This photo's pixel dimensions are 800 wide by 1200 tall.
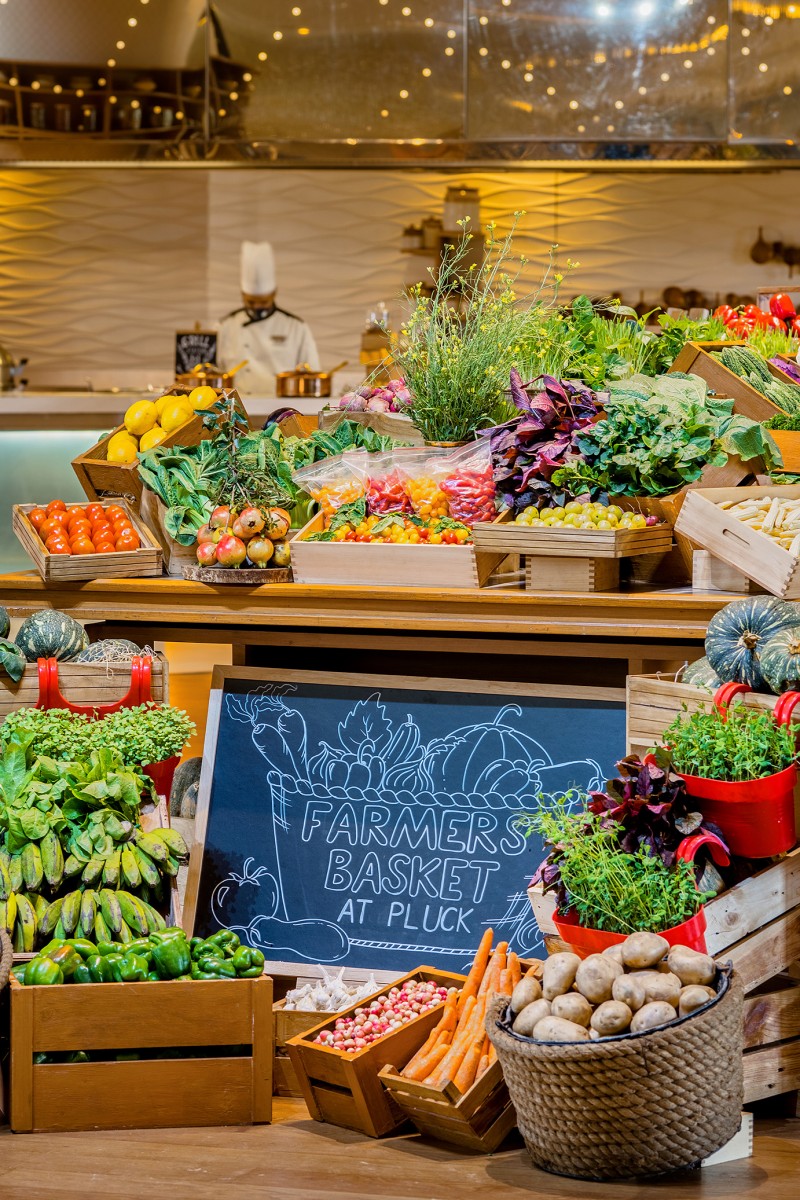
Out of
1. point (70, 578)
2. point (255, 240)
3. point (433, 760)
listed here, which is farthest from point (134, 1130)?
point (255, 240)

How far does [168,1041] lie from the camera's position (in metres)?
2.80

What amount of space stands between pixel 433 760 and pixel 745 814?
1102mm

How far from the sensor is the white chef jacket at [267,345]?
31.5ft

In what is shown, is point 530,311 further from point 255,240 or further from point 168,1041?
point 255,240

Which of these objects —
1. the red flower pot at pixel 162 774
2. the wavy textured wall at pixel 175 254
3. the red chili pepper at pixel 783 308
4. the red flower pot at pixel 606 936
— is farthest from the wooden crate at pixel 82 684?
the wavy textured wall at pixel 175 254

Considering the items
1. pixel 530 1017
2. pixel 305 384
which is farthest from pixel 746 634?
pixel 305 384

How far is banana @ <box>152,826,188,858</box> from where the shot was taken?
11.0 ft

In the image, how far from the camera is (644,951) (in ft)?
8.22

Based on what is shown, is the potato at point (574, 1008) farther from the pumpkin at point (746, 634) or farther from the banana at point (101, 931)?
the banana at point (101, 931)

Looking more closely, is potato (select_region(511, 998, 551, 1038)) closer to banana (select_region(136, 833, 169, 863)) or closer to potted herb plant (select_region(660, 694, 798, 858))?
potted herb plant (select_region(660, 694, 798, 858))

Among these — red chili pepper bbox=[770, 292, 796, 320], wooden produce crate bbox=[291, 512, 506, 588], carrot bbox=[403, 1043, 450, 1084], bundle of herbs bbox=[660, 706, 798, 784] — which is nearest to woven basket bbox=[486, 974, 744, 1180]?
carrot bbox=[403, 1043, 450, 1084]

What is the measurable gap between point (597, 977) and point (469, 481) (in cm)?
170

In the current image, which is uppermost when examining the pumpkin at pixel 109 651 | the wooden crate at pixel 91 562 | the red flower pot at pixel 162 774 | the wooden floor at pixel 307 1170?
the wooden crate at pixel 91 562

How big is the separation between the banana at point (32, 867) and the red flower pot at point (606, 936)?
1.21m
